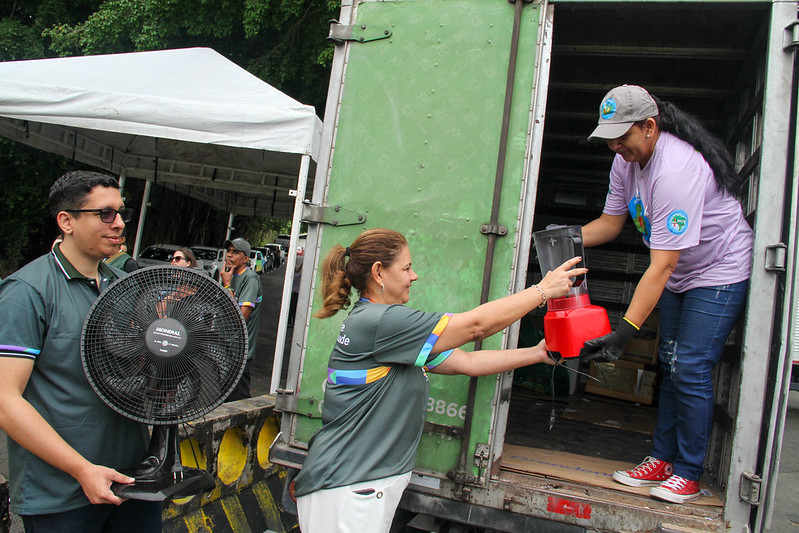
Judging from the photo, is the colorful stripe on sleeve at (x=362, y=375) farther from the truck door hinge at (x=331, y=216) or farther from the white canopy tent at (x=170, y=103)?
the white canopy tent at (x=170, y=103)

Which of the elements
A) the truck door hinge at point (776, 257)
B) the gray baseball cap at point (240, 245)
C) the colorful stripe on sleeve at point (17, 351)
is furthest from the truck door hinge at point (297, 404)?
the gray baseball cap at point (240, 245)

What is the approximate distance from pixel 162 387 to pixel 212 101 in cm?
413

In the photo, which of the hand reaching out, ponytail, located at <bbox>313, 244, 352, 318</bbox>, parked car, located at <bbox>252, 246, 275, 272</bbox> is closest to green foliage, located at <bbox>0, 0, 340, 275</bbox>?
ponytail, located at <bbox>313, 244, 352, 318</bbox>

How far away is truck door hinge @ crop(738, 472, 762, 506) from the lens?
8.00 ft

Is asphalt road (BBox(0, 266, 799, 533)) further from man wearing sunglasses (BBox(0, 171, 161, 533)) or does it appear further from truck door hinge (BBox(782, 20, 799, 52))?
truck door hinge (BBox(782, 20, 799, 52))

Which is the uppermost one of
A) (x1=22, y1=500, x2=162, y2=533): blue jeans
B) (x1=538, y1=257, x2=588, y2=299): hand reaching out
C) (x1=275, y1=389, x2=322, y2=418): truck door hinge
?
(x1=538, y1=257, x2=588, y2=299): hand reaching out

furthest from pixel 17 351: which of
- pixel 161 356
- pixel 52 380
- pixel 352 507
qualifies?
pixel 352 507

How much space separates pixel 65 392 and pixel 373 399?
108 centimetres

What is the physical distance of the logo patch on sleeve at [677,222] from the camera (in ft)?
8.66

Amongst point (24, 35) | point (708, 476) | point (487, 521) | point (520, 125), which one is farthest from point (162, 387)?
point (24, 35)

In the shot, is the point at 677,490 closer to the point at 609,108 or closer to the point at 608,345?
the point at 608,345

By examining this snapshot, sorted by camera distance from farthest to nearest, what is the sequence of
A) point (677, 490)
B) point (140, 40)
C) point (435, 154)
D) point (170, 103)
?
point (140, 40), point (170, 103), point (435, 154), point (677, 490)

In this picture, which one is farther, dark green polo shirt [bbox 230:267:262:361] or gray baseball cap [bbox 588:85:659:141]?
dark green polo shirt [bbox 230:267:262:361]

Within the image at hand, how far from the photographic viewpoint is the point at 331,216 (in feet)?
10.0
